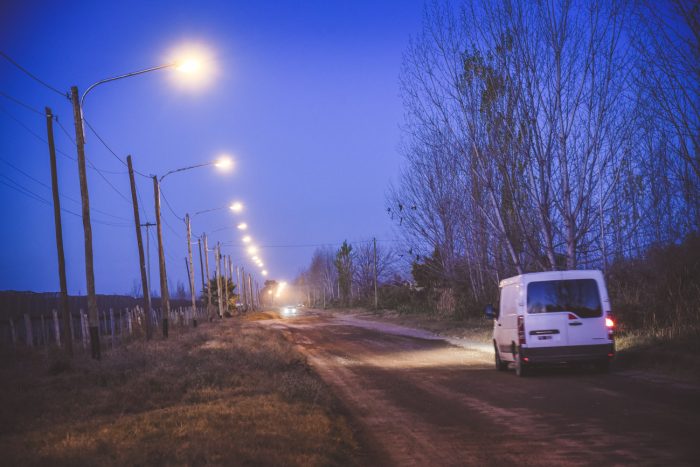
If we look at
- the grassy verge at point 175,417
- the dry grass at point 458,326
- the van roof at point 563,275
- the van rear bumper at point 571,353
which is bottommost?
the dry grass at point 458,326

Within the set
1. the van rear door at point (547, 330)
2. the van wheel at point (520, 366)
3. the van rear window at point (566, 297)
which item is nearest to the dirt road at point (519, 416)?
the van wheel at point (520, 366)

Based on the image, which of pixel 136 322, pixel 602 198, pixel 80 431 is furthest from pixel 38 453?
pixel 136 322

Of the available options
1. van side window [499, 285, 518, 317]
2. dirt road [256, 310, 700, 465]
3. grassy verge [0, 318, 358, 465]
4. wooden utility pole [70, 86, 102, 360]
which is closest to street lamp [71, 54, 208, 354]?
wooden utility pole [70, 86, 102, 360]

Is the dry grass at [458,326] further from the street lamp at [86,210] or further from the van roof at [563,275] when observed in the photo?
the street lamp at [86,210]

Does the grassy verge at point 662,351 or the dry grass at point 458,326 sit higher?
the grassy verge at point 662,351

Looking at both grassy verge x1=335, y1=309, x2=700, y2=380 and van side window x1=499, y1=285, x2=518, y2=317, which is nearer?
grassy verge x1=335, y1=309, x2=700, y2=380

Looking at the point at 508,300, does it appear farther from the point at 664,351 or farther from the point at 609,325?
the point at 664,351

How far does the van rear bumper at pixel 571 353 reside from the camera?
41.5ft

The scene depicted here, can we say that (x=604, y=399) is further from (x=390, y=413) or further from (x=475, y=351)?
(x=475, y=351)

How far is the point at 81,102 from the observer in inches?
762

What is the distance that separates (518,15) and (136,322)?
31138 mm

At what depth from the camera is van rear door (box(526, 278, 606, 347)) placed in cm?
1271

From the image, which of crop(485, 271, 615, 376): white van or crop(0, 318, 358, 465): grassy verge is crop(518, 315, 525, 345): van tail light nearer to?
crop(485, 271, 615, 376): white van

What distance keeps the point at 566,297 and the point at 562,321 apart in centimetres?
55
